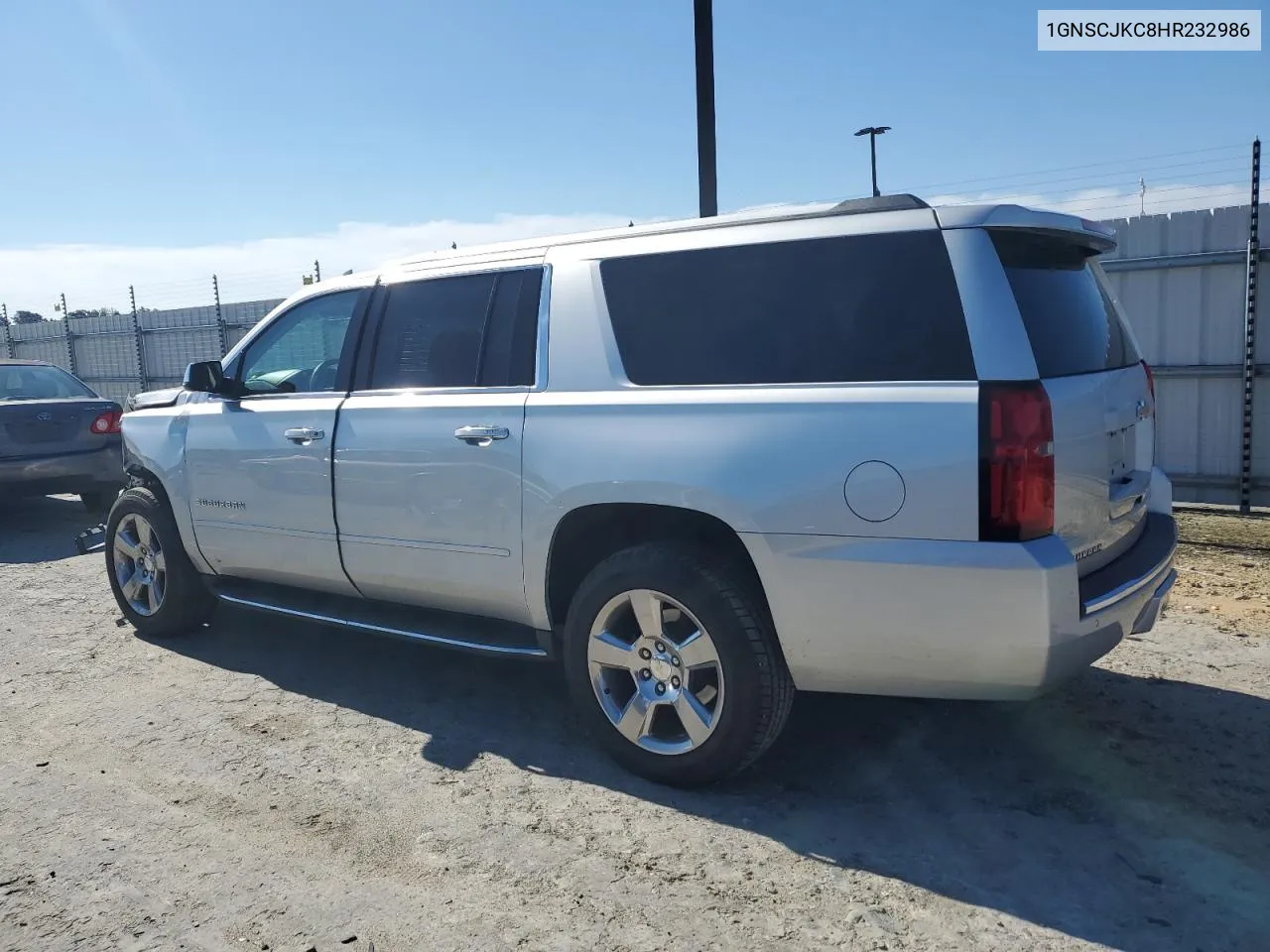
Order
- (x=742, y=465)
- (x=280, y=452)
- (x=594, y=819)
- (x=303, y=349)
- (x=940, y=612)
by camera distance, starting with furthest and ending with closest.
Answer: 1. (x=303, y=349)
2. (x=280, y=452)
3. (x=594, y=819)
4. (x=742, y=465)
5. (x=940, y=612)

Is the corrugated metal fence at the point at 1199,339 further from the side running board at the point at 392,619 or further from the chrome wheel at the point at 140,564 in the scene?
the chrome wheel at the point at 140,564

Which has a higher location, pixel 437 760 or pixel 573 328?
pixel 573 328

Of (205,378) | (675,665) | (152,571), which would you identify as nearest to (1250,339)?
(675,665)

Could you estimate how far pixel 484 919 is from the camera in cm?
280

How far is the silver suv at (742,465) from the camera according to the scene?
296cm

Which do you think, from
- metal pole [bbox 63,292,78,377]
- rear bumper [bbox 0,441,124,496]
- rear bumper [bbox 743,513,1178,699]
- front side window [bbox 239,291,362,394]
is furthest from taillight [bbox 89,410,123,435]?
metal pole [bbox 63,292,78,377]

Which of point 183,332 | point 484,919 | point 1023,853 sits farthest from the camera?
point 183,332

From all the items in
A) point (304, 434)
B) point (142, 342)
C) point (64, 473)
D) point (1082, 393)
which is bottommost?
point (64, 473)

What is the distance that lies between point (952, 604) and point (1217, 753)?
1.53m

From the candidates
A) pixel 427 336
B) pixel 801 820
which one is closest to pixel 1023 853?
pixel 801 820

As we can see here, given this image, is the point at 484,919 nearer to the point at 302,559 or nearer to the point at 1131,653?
the point at 302,559

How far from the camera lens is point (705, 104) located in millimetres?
8102

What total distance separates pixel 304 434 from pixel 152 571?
5.60 ft

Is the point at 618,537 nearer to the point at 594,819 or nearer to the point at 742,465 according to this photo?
the point at 742,465
